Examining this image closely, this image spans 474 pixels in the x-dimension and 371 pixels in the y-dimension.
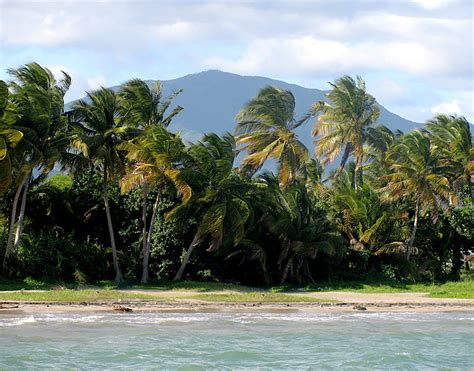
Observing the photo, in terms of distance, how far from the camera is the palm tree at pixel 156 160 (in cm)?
2938

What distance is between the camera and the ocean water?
18422 mm

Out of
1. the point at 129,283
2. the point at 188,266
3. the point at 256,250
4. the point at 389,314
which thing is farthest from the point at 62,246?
the point at 389,314

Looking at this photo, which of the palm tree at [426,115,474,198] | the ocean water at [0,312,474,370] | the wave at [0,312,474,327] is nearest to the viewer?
the ocean water at [0,312,474,370]

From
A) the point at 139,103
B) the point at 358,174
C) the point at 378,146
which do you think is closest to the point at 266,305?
the point at 139,103

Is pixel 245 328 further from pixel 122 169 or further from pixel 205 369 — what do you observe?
pixel 122 169

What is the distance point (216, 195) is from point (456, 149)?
14.4 metres

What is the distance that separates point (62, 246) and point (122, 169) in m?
3.69

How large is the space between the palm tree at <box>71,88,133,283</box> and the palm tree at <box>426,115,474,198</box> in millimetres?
15095

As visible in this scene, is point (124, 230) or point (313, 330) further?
point (124, 230)

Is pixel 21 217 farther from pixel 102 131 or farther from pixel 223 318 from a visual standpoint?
pixel 223 318

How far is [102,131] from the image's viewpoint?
30.5 metres

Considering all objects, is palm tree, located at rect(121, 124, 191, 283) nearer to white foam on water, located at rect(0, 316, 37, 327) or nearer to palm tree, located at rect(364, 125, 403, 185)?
white foam on water, located at rect(0, 316, 37, 327)

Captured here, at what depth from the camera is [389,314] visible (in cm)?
2709

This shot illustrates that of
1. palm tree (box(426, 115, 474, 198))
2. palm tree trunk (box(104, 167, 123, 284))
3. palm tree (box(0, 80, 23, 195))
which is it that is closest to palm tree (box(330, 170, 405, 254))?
palm tree (box(426, 115, 474, 198))
